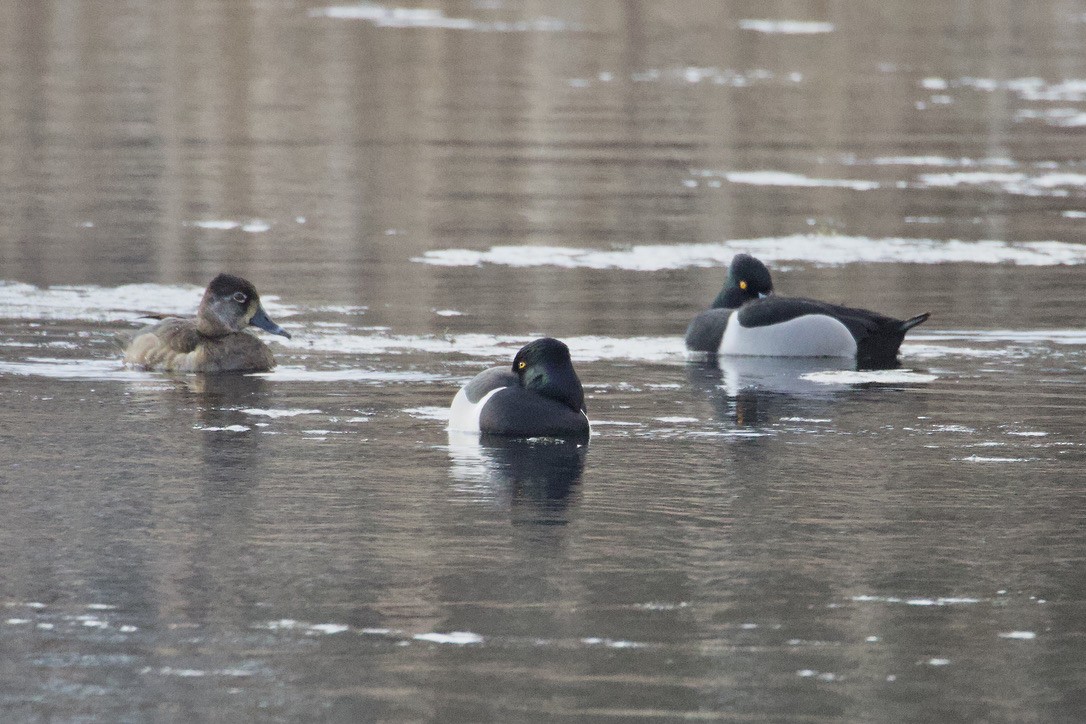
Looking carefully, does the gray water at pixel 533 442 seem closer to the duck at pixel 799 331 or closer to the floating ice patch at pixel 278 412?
the floating ice patch at pixel 278 412

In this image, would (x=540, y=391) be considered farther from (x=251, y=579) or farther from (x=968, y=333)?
(x=968, y=333)

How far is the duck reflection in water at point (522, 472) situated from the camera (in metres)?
10.8

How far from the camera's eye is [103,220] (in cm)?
2220

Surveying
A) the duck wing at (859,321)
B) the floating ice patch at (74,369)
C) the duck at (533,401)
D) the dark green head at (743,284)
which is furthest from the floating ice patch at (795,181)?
the duck at (533,401)

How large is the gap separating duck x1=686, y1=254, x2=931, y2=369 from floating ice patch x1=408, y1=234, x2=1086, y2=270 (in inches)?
153

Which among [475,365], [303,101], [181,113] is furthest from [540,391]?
[303,101]

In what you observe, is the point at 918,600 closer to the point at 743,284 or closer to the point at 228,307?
the point at 228,307

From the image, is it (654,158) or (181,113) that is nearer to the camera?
(654,158)

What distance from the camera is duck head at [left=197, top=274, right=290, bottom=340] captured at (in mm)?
15117

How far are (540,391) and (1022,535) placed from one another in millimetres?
3385

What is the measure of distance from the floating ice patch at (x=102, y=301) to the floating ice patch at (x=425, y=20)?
3648cm

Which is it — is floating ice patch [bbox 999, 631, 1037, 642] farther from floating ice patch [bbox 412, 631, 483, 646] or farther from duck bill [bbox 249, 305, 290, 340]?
duck bill [bbox 249, 305, 290, 340]

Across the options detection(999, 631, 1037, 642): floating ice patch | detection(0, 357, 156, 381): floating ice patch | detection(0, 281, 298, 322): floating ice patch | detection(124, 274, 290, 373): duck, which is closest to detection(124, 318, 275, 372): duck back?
detection(124, 274, 290, 373): duck

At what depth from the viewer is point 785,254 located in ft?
69.4
